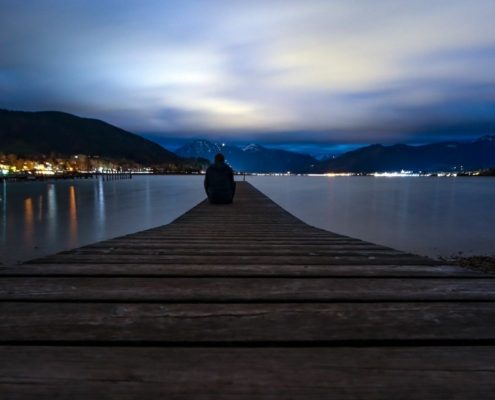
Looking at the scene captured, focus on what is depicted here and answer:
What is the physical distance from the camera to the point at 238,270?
2.98 metres

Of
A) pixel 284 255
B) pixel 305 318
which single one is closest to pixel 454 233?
pixel 284 255

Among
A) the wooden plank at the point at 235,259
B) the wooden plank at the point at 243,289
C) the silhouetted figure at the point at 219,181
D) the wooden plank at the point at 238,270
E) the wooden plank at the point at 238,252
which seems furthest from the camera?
the silhouetted figure at the point at 219,181

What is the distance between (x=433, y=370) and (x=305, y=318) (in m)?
0.65

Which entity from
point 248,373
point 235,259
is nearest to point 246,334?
point 248,373

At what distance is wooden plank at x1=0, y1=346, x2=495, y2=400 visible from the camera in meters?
1.21

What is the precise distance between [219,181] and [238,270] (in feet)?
37.2

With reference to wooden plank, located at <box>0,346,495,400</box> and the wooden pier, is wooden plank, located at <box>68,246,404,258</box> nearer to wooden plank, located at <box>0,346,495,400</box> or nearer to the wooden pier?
the wooden pier

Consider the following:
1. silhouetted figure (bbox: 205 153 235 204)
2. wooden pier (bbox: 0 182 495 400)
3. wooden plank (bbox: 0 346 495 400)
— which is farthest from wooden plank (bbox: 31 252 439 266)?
silhouetted figure (bbox: 205 153 235 204)

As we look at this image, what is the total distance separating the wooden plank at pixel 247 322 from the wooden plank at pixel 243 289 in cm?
14

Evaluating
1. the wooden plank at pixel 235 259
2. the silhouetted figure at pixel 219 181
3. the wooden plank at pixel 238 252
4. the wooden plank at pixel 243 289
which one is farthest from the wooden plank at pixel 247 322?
the silhouetted figure at pixel 219 181

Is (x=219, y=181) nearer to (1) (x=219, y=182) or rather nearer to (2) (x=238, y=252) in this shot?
(1) (x=219, y=182)

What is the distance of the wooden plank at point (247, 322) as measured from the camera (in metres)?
1.60

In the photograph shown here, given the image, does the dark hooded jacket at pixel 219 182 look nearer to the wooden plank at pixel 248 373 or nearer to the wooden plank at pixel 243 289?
the wooden plank at pixel 243 289

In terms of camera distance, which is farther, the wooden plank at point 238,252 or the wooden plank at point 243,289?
the wooden plank at point 238,252
